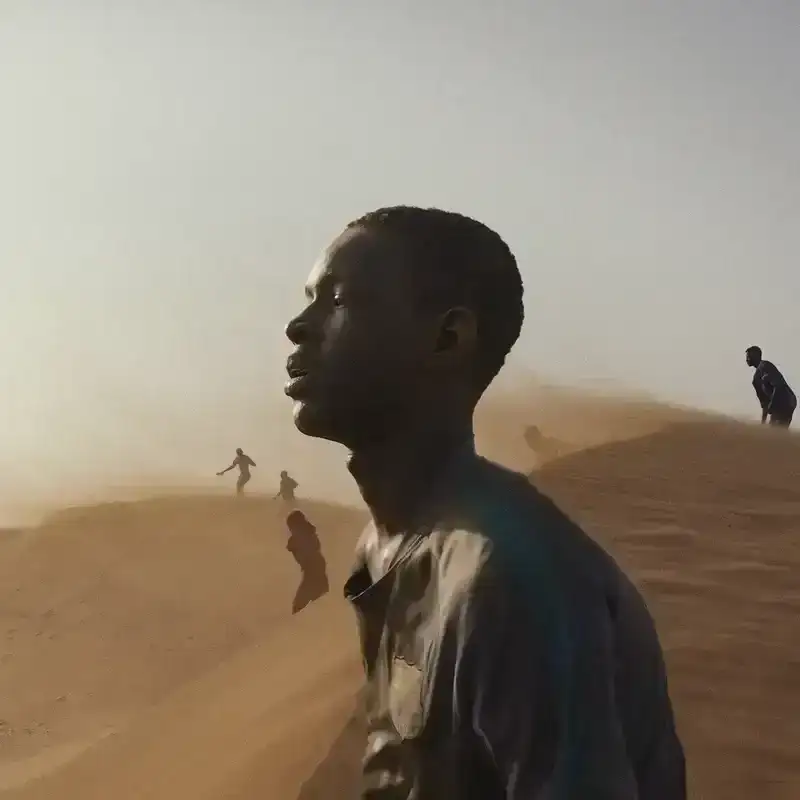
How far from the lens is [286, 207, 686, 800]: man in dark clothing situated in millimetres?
779

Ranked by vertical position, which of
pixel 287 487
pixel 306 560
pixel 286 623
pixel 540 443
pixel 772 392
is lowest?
pixel 286 623

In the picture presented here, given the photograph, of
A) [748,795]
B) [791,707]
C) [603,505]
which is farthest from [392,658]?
[603,505]

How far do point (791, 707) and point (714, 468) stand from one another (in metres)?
3.13

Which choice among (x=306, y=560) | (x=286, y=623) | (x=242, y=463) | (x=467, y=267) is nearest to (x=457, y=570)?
(x=467, y=267)

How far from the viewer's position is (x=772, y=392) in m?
7.11

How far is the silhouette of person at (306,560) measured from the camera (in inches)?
285

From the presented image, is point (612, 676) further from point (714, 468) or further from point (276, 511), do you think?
point (276, 511)

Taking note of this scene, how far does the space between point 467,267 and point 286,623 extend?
6.21 m

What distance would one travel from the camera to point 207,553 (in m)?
8.59

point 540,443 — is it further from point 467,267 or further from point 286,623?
point 467,267

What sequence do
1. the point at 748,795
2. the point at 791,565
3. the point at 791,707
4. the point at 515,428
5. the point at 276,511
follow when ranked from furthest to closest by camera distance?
the point at 276,511 < the point at 515,428 < the point at 791,565 < the point at 791,707 < the point at 748,795

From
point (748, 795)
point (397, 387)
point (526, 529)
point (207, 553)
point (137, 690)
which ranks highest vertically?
point (397, 387)

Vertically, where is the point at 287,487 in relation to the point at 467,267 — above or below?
below

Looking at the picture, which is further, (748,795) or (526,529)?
(748,795)
